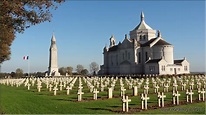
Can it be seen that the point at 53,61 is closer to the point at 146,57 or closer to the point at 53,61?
the point at 53,61

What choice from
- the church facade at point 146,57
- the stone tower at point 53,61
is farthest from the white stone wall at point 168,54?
the stone tower at point 53,61

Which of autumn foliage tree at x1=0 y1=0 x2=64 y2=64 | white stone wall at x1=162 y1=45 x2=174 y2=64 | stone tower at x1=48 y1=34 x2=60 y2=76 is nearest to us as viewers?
autumn foliage tree at x1=0 y1=0 x2=64 y2=64

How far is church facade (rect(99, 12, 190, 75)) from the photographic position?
2483 inches

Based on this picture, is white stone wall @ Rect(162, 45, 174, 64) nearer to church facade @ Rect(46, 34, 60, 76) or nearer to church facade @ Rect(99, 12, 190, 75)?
church facade @ Rect(99, 12, 190, 75)

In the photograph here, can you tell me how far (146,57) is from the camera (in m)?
70.2

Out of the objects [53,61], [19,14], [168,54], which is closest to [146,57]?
[168,54]

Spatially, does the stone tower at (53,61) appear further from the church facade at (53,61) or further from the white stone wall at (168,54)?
the white stone wall at (168,54)

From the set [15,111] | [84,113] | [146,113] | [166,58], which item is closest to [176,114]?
[146,113]

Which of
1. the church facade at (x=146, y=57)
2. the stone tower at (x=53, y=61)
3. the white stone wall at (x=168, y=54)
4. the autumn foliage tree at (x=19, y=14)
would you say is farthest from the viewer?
the stone tower at (x=53, y=61)

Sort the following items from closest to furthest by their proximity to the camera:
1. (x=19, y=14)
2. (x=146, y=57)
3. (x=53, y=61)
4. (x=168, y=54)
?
(x=19, y=14) < (x=168, y=54) < (x=146, y=57) < (x=53, y=61)

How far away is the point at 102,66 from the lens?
3383 inches

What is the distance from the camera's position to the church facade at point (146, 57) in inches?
2483

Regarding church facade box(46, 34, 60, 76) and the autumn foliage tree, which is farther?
church facade box(46, 34, 60, 76)

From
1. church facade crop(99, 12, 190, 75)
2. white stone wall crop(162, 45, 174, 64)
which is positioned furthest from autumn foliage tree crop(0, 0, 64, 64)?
white stone wall crop(162, 45, 174, 64)
